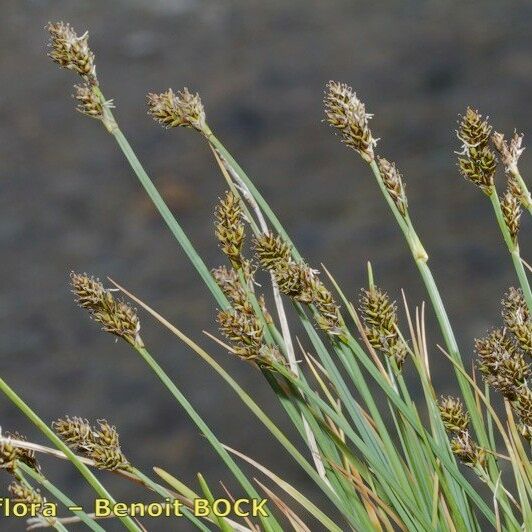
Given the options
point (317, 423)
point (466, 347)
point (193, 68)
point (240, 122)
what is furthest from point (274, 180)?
point (317, 423)

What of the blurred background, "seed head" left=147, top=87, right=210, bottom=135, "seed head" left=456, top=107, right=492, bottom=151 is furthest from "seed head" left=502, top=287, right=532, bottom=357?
the blurred background

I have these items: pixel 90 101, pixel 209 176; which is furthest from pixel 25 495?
pixel 209 176

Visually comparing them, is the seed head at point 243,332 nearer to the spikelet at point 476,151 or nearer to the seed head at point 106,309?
the seed head at point 106,309

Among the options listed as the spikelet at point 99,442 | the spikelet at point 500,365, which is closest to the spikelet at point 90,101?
the spikelet at point 99,442

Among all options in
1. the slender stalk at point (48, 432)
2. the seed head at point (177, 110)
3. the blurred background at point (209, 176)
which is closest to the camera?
the slender stalk at point (48, 432)

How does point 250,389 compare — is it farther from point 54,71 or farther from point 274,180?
point 54,71

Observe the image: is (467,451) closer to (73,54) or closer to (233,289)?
(233,289)

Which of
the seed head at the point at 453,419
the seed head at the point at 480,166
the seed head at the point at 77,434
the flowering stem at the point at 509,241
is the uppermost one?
the seed head at the point at 480,166
